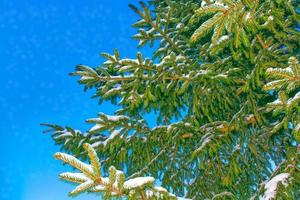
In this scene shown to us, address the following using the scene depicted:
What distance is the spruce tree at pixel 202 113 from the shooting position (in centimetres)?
431

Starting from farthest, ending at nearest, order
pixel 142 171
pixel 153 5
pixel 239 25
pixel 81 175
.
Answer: pixel 153 5
pixel 142 171
pixel 239 25
pixel 81 175

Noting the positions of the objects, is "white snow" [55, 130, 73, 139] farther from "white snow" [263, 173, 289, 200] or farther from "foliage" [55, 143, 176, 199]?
"foliage" [55, 143, 176, 199]

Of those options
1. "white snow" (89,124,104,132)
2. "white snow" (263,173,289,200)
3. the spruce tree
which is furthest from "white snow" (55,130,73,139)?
"white snow" (263,173,289,200)

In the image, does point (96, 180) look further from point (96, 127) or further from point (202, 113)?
point (202, 113)

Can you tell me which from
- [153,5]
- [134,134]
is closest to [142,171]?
[134,134]

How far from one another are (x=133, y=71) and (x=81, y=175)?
2.40 meters

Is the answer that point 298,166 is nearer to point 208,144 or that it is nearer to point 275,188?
point 275,188

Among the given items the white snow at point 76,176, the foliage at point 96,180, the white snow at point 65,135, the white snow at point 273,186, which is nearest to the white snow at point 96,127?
the white snow at point 65,135

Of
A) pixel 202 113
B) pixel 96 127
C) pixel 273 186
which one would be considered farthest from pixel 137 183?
pixel 202 113

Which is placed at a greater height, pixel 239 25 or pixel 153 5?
pixel 153 5

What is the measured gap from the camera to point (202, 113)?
532cm

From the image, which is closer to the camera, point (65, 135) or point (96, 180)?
point (96, 180)

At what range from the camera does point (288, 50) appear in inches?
177

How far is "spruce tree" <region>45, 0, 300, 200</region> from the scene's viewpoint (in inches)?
170
